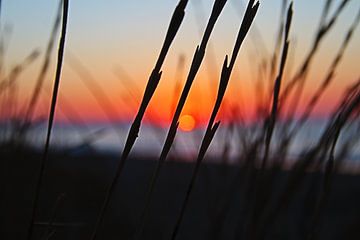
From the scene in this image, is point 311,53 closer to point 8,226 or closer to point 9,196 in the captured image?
point 8,226

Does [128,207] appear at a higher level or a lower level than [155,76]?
lower

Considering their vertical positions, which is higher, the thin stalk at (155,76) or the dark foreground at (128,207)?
the thin stalk at (155,76)

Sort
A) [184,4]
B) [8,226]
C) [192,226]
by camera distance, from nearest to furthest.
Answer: [184,4] → [8,226] → [192,226]

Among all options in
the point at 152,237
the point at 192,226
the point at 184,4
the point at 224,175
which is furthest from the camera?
the point at 192,226

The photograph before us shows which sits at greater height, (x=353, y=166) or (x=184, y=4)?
(x=184, y=4)

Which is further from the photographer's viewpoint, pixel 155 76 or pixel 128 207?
pixel 128 207

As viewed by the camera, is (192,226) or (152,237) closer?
(152,237)

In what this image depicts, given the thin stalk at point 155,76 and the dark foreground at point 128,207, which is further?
the dark foreground at point 128,207

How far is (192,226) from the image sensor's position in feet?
9.95

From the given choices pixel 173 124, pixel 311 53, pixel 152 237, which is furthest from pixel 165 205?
pixel 173 124

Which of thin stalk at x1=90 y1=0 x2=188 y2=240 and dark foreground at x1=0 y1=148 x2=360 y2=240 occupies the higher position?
thin stalk at x1=90 y1=0 x2=188 y2=240

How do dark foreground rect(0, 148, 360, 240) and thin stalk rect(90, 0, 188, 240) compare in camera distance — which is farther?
dark foreground rect(0, 148, 360, 240)

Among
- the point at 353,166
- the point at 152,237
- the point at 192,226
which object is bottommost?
the point at 192,226

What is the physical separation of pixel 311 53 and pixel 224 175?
43cm
